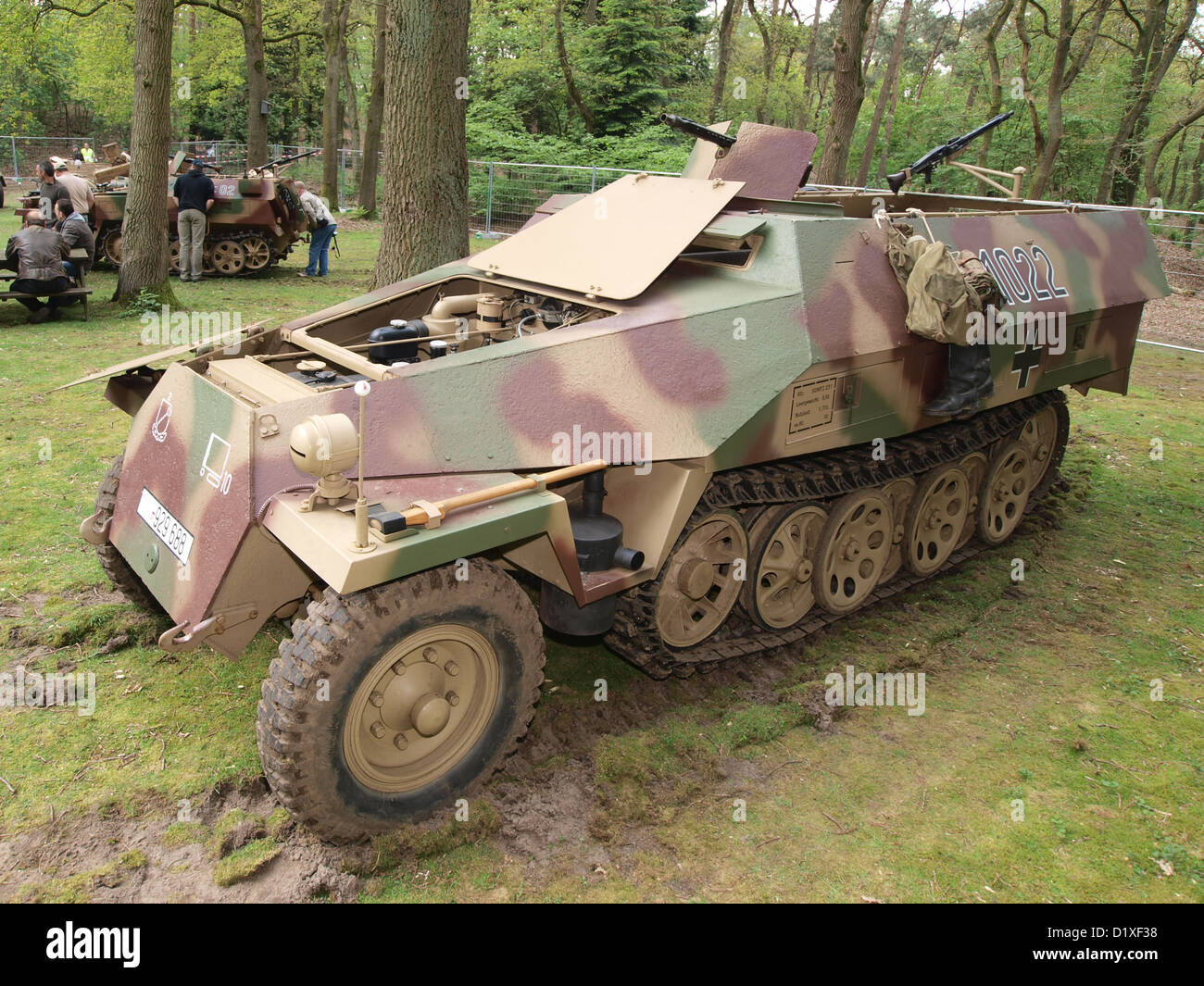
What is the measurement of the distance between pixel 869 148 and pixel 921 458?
2819 centimetres

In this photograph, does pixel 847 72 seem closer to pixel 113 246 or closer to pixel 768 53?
pixel 113 246

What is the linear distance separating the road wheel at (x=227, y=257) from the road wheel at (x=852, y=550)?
1295 centimetres

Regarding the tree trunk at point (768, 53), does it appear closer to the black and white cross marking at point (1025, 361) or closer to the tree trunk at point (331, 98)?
the tree trunk at point (331, 98)

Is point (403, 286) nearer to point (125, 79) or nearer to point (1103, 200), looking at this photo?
point (1103, 200)

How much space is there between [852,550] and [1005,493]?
6.49ft

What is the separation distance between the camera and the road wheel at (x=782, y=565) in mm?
5074

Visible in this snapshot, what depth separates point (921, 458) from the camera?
229 inches

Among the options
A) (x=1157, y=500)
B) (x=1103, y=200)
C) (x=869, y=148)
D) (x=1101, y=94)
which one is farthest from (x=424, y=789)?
(x=869, y=148)

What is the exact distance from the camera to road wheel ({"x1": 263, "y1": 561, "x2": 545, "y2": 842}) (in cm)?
340

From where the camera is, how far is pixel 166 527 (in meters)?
4.18

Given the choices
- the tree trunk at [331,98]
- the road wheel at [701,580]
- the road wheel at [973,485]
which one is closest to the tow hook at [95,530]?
the road wheel at [701,580]

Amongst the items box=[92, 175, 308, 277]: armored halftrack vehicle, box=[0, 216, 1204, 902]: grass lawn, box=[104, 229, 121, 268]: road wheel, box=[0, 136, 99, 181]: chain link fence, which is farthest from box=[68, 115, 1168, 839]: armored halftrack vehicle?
box=[0, 136, 99, 181]: chain link fence

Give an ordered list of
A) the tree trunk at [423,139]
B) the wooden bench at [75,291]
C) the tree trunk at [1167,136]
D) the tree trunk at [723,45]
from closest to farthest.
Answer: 1. the tree trunk at [423,139]
2. the wooden bench at [75,291]
3. the tree trunk at [1167,136]
4. the tree trunk at [723,45]

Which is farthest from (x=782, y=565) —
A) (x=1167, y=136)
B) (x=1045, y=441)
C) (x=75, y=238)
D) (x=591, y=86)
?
(x=591, y=86)
